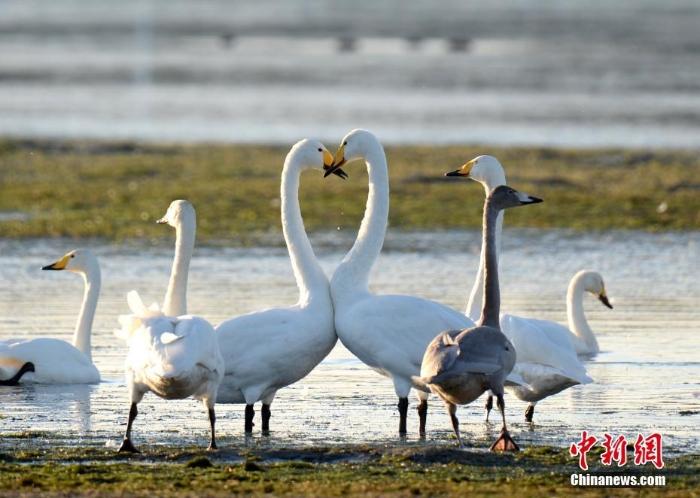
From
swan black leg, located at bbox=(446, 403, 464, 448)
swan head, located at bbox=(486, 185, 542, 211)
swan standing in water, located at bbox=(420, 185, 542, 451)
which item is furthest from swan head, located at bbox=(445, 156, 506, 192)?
swan black leg, located at bbox=(446, 403, 464, 448)

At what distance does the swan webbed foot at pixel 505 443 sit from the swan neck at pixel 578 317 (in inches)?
163

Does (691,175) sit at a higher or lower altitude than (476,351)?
higher

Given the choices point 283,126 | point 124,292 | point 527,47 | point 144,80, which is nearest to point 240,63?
point 144,80

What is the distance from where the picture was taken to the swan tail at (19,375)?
1159cm

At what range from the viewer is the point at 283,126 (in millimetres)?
37188

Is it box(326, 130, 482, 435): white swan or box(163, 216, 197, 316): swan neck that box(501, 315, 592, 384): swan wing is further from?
box(163, 216, 197, 316): swan neck

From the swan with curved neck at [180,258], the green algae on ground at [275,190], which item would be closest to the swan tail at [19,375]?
the swan with curved neck at [180,258]

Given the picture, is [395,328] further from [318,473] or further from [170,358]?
[318,473]

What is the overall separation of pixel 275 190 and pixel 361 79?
100ft

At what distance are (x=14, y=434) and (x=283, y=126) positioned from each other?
2807cm

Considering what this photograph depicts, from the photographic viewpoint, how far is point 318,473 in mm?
8203

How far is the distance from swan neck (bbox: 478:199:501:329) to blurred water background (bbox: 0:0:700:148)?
2117 cm

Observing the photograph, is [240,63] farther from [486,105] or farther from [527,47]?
[486,105]

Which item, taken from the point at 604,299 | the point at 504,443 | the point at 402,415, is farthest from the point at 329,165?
the point at 604,299
